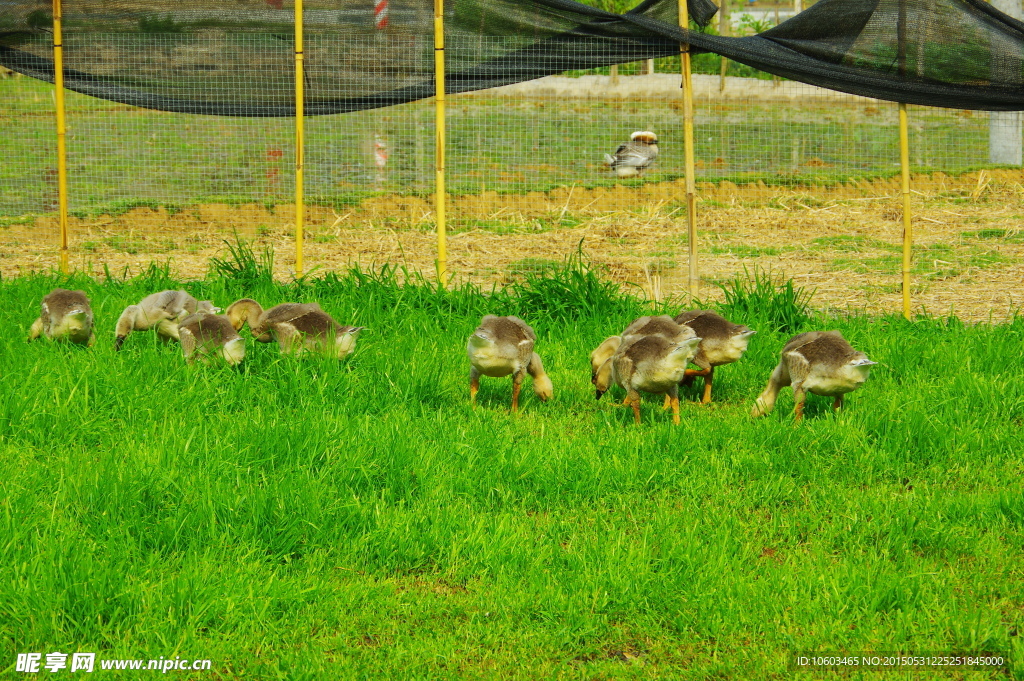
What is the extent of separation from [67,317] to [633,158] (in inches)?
477

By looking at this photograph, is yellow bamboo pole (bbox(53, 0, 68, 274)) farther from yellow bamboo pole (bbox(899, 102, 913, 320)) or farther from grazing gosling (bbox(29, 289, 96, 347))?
yellow bamboo pole (bbox(899, 102, 913, 320))

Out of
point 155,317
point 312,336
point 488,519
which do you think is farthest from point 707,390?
point 155,317

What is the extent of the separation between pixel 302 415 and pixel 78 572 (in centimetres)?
218

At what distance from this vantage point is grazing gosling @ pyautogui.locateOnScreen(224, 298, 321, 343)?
6996 mm

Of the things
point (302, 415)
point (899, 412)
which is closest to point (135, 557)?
point (302, 415)

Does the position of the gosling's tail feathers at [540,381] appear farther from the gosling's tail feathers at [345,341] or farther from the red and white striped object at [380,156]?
the red and white striped object at [380,156]

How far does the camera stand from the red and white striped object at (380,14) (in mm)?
9523

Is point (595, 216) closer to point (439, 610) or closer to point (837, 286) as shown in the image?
point (837, 286)

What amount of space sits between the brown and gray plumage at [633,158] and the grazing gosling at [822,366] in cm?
1118

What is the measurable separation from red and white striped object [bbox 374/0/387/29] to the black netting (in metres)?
0.07

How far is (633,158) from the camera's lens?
1753 centimetres


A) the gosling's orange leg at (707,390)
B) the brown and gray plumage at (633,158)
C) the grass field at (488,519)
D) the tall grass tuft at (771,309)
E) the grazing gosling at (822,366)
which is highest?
the brown and gray plumage at (633,158)

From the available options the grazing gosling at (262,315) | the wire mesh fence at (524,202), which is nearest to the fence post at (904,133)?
the wire mesh fence at (524,202)

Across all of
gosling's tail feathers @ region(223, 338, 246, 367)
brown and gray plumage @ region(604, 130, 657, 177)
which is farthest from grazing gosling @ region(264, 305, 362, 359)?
brown and gray plumage @ region(604, 130, 657, 177)
